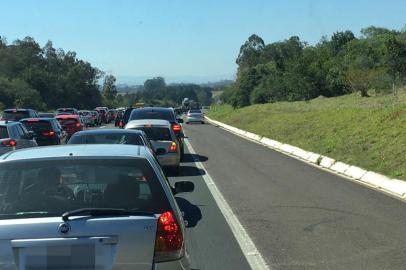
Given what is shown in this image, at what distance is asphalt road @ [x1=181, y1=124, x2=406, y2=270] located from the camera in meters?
7.84

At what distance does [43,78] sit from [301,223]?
99.1 meters

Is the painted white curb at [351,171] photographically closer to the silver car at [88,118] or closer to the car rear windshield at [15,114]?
the car rear windshield at [15,114]

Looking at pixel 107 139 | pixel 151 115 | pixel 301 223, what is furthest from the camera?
pixel 151 115

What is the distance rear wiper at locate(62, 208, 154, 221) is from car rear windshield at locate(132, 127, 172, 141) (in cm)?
1321

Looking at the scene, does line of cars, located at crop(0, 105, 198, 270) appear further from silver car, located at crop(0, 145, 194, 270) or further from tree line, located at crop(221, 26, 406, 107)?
tree line, located at crop(221, 26, 406, 107)

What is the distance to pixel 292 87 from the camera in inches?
2749

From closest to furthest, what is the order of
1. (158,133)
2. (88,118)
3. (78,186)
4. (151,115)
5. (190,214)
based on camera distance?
(78,186), (190,214), (158,133), (151,115), (88,118)

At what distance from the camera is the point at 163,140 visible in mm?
17656

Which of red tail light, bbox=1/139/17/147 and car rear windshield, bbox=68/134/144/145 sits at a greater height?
car rear windshield, bbox=68/134/144/145

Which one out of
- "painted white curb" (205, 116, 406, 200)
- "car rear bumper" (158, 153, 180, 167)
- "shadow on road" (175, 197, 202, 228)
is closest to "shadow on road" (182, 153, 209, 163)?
"painted white curb" (205, 116, 406, 200)

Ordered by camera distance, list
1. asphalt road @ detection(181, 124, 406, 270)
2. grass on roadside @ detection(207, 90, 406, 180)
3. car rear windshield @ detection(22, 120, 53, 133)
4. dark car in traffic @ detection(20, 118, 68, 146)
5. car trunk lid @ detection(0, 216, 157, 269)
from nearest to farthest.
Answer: car trunk lid @ detection(0, 216, 157, 269) < asphalt road @ detection(181, 124, 406, 270) < grass on roadside @ detection(207, 90, 406, 180) < dark car in traffic @ detection(20, 118, 68, 146) < car rear windshield @ detection(22, 120, 53, 133)

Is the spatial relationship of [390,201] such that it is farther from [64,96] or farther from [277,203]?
[64,96]

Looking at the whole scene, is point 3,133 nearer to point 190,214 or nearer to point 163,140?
point 163,140

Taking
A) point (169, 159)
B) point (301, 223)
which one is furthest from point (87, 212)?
point (169, 159)
